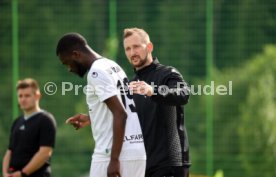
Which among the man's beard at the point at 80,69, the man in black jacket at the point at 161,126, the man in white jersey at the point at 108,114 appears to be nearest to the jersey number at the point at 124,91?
the man in white jersey at the point at 108,114

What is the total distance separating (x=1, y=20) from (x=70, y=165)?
90.1 inches

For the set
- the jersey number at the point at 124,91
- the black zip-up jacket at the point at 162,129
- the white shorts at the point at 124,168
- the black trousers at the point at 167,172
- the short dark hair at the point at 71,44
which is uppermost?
the short dark hair at the point at 71,44

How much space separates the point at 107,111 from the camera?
5.61 meters

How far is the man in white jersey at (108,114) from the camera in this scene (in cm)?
551

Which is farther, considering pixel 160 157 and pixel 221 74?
pixel 221 74

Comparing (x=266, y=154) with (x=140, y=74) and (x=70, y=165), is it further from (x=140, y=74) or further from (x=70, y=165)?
(x=140, y=74)

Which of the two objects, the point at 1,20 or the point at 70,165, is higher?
the point at 1,20

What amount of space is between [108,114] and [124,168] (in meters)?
0.37

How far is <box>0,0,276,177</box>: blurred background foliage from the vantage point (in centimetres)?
1191

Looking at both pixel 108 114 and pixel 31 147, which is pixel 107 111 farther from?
pixel 31 147

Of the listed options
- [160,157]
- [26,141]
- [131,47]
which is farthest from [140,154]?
[26,141]

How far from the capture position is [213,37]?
1242 centimetres

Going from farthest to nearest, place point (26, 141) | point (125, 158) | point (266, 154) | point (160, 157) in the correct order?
point (266, 154)
point (26, 141)
point (160, 157)
point (125, 158)

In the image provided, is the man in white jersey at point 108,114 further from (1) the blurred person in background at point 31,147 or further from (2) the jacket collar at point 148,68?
(1) the blurred person in background at point 31,147
